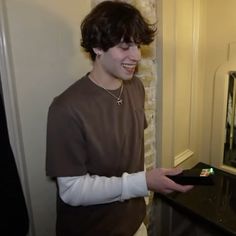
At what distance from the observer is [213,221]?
1035 mm

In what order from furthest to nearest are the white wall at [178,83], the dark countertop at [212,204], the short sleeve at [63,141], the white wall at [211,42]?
the white wall at [211,42]
the white wall at [178,83]
the dark countertop at [212,204]
the short sleeve at [63,141]

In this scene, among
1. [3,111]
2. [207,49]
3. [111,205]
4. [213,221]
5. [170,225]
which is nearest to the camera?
[3,111]

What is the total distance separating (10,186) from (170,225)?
1020mm

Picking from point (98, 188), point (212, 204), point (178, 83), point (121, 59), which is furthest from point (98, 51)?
point (212, 204)

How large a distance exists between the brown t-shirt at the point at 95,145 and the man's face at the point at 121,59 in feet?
0.25

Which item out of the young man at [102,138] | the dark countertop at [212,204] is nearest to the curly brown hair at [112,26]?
the young man at [102,138]

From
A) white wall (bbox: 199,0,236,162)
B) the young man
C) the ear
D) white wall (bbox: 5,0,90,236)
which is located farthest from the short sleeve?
white wall (bbox: 199,0,236,162)

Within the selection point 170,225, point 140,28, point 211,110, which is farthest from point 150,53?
point 170,225

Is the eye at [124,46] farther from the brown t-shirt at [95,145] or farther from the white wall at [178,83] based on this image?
the white wall at [178,83]

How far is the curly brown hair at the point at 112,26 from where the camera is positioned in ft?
2.50

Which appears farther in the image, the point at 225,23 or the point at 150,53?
the point at 225,23

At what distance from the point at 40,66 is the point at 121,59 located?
0.27 meters

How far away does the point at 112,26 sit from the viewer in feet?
2.49

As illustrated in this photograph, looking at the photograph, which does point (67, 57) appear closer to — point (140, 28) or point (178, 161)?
point (140, 28)
